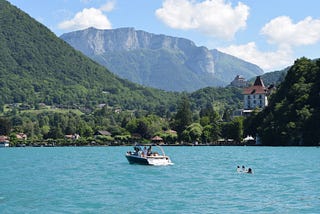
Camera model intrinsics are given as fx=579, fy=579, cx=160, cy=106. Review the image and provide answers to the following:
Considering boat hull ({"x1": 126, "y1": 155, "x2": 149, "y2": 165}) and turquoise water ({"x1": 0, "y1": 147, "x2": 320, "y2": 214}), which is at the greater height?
boat hull ({"x1": 126, "y1": 155, "x2": 149, "y2": 165})

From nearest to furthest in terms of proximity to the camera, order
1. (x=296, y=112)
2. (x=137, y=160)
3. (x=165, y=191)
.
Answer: (x=165, y=191), (x=137, y=160), (x=296, y=112)

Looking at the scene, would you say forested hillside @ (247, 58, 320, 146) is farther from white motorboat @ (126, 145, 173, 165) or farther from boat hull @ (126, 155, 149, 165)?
white motorboat @ (126, 145, 173, 165)

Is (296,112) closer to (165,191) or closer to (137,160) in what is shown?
(137,160)

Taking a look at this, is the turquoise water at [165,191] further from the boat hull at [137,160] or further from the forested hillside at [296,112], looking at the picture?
the forested hillside at [296,112]

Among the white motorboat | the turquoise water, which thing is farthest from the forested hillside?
the turquoise water

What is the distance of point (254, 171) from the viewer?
65812 mm

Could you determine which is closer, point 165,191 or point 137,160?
point 165,191

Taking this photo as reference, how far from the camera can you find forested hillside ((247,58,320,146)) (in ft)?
444

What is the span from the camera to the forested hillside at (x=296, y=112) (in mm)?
135375

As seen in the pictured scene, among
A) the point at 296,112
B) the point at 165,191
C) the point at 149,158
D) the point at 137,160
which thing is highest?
the point at 296,112

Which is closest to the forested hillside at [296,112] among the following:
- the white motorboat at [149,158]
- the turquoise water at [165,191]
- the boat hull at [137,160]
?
the boat hull at [137,160]

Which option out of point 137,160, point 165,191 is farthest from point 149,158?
point 165,191

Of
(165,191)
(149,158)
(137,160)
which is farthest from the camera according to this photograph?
(137,160)

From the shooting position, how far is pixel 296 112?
13775cm
